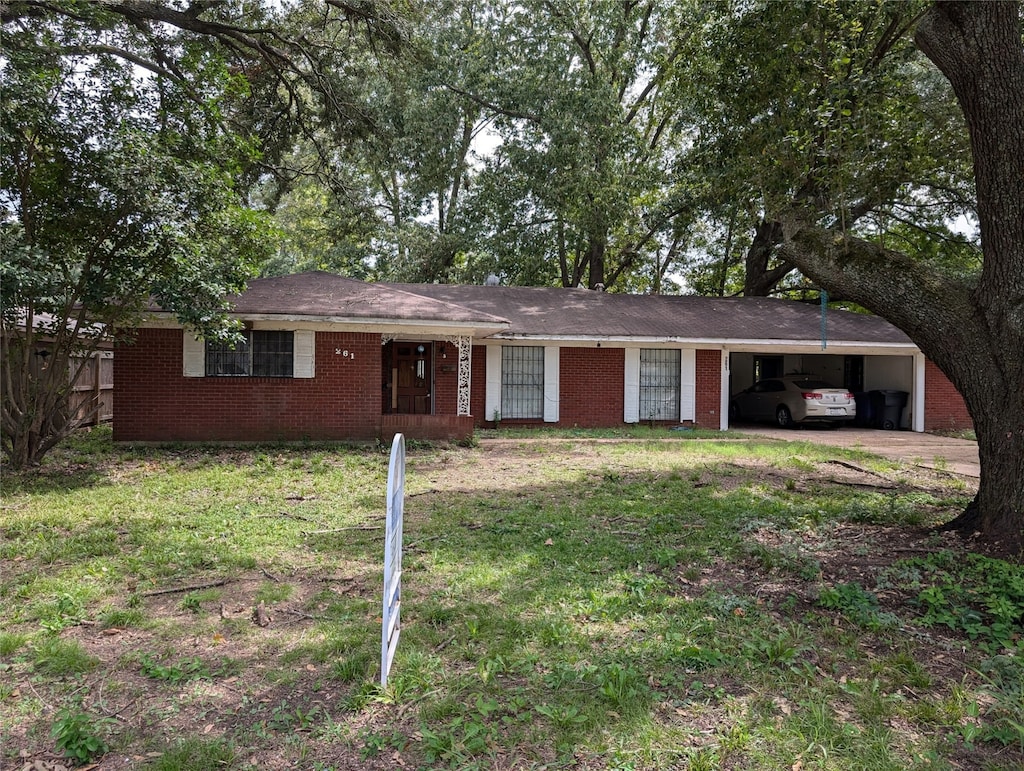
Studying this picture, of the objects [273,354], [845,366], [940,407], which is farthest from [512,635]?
[845,366]

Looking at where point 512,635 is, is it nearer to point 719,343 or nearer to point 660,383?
point 660,383

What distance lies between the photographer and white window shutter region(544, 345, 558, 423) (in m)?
17.5

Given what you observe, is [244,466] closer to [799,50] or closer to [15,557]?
[15,557]

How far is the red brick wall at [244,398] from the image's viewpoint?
1313 centimetres

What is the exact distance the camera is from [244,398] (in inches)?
528

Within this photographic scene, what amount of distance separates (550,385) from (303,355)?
6605mm

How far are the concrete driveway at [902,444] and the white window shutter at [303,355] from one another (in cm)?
1092

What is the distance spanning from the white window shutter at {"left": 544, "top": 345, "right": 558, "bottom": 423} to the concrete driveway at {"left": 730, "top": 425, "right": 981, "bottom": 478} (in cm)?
519

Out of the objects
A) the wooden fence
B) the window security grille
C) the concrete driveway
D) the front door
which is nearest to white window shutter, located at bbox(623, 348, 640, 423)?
the concrete driveway

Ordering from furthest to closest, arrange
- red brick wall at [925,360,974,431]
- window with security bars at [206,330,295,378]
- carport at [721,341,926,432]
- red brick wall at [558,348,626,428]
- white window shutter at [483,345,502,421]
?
1. red brick wall at [925,360,974,431]
2. carport at [721,341,926,432]
3. red brick wall at [558,348,626,428]
4. white window shutter at [483,345,502,421]
5. window with security bars at [206,330,295,378]

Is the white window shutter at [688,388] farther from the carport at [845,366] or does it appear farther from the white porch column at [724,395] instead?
the carport at [845,366]

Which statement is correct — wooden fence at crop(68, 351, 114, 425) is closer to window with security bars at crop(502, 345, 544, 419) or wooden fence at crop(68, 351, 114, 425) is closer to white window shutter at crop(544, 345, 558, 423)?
window with security bars at crop(502, 345, 544, 419)

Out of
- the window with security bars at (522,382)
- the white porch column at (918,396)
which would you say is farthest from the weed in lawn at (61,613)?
the white porch column at (918,396)

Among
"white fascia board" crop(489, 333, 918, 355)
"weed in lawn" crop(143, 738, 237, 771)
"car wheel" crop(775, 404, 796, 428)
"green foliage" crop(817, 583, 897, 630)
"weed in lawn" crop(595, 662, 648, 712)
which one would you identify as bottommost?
"weed in lawn" crop(143, 738, 237, 771)
